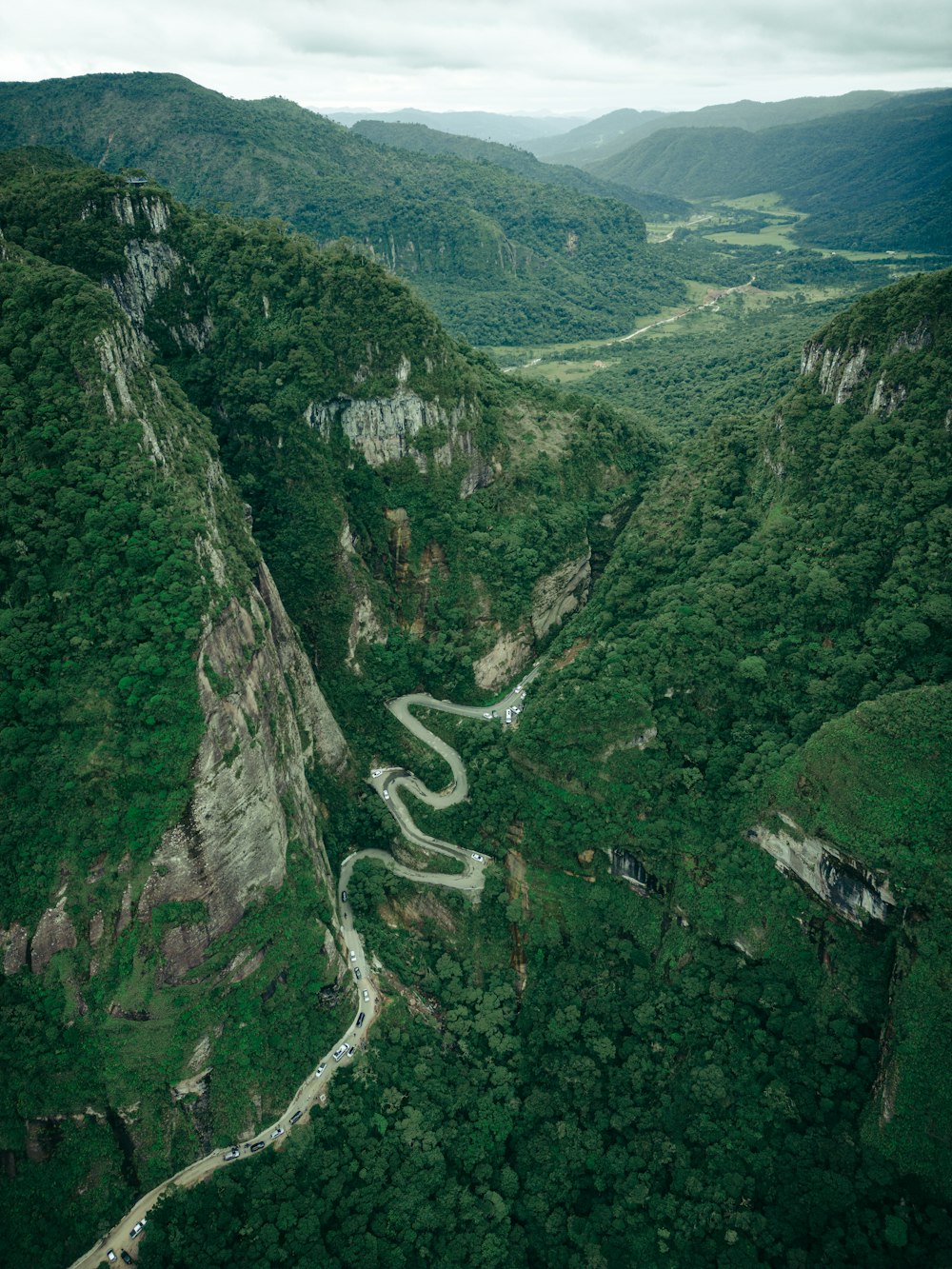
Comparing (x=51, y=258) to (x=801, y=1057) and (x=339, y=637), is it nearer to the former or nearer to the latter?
(x=339, y=637)

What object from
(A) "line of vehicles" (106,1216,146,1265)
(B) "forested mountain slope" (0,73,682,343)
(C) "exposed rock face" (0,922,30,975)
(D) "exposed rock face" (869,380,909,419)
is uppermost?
(B) "forested mountain slope" (0,73,682,343)

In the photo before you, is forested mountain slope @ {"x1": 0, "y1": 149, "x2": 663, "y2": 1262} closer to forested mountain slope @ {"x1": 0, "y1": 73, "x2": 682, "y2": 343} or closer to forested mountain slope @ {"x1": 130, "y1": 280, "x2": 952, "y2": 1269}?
forested mountain slope @ {"x1": 130, "y1": 280, "x2": 952, "y2": 1269}

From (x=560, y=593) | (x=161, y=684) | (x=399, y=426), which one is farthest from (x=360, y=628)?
(x=161, y=684)

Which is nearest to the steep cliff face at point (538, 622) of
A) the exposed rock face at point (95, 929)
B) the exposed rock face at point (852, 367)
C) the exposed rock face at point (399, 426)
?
the exposed rock face at point (399, 426)

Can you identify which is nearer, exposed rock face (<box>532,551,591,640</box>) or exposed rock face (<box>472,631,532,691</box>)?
exposed rock face (<box>472,631,532,691</box>)

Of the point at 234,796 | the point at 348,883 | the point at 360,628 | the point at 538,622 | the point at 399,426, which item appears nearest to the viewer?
the point at 234,796

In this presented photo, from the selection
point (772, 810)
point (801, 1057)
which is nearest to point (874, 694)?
point (772, 810)

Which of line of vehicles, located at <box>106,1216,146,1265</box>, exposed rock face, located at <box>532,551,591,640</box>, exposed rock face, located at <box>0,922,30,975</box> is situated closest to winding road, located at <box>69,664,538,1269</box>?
line of vehicles, located at <box>106,1216,146,1265</box>

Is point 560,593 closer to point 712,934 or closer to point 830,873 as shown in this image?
point 712,934
